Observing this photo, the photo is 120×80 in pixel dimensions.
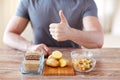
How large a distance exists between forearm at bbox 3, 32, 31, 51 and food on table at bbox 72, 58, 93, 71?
17.1 inches

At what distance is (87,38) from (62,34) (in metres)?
0.21

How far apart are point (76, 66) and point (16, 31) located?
74 cm

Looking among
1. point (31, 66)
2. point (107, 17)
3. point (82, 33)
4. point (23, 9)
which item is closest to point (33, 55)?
point (31, 66)

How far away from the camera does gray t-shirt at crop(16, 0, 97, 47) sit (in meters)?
1.80

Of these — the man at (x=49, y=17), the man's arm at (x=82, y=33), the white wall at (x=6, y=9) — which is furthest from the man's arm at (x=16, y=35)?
the white wall at (x=6, y=9)

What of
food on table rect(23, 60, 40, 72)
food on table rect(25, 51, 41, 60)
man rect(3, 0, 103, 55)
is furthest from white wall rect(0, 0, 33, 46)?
food on table rect(23, 60, 40, 72)

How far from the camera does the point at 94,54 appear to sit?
148cm

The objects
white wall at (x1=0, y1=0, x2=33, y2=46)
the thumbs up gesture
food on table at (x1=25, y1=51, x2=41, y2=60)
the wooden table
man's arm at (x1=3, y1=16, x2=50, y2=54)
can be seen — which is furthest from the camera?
white wall at (x1=0, y1=0, x2=33, y2=46)

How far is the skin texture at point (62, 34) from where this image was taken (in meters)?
1.44

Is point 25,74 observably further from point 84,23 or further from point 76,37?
point 84,23

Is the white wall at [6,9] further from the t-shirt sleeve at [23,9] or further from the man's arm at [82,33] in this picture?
the man's arm at [82,33]

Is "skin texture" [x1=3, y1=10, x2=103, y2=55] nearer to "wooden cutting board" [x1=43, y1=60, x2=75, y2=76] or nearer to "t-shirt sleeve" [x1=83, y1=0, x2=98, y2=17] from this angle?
"t-shirt sleeve" [x1=83, y1=0, x2=98, y2=17]

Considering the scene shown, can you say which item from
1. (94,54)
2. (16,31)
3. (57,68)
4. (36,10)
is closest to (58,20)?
(36,10)

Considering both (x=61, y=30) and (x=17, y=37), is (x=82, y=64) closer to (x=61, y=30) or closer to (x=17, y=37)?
(x=61, y=30)
